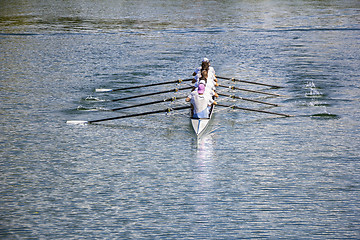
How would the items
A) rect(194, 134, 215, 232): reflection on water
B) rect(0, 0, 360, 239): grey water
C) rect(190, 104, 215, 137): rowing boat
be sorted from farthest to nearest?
rect(190, 104, 215, 137): rowing boat
rect(194, 134, 215, 232): reflection on water
rect(0, 0, 360, 239): grey water

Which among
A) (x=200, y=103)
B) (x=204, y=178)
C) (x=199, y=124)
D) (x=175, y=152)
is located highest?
(x=200, y=103)

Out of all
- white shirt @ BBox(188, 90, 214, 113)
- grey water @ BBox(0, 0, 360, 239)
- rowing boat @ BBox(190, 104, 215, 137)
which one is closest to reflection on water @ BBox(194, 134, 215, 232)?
grey water @ BBox(0, 0, 360, 239)

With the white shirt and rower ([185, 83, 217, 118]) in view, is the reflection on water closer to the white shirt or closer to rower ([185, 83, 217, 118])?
rower ([185, 83, 217, 118])

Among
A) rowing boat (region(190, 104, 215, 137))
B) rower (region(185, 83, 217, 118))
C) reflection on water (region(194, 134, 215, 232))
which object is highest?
rower (region(185, 83, 217, 118))

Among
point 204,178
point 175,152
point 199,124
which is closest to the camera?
point 204,178

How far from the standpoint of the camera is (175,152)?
1294 cm

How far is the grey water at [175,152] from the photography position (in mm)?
9250

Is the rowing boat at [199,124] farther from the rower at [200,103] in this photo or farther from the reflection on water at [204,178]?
the reflection on water at [204,178]

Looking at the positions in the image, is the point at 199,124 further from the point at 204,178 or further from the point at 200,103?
the point at 204,178

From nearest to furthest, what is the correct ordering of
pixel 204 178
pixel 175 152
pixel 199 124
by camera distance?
pixel 204 178, pixel 175 152, pixel 199 124

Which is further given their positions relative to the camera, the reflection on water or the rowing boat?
the rowing boat

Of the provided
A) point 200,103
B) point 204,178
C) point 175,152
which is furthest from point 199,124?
point 204,178

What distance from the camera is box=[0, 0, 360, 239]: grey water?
364 inches

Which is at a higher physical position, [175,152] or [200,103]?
[200,103]
